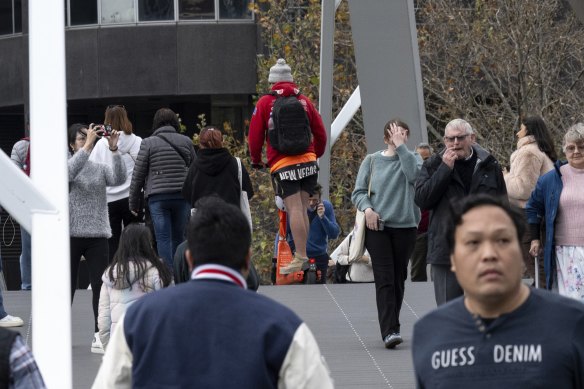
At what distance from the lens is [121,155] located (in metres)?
13.8

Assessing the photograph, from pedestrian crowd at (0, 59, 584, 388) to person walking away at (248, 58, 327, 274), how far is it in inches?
0.7

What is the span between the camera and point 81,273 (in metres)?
21.2

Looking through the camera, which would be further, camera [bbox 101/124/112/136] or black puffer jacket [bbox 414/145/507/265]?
camera [bbox 101/124/112/136]

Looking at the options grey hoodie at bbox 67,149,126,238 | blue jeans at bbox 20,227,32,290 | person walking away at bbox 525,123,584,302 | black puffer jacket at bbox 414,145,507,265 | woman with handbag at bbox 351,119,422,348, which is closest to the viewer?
black puffer jacket at bbox 414,145,507,265

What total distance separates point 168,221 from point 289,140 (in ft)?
4.41

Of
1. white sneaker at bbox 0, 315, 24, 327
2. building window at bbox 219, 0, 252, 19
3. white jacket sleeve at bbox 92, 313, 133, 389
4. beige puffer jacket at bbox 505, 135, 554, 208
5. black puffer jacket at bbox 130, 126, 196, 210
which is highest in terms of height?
building window at bbox 219, 0, 252, 19

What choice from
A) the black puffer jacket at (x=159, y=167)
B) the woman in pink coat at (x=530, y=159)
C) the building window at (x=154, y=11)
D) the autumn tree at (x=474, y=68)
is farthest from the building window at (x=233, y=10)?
the woman in pink coat at (x=530, y=159)

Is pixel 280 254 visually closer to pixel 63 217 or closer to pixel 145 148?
pixel 145 148

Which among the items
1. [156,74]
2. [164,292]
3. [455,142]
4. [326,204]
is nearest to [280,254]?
[326,204]

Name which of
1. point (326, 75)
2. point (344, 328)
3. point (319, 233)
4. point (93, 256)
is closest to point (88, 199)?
point (93, 256)

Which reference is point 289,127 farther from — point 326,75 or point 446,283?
point 326,75

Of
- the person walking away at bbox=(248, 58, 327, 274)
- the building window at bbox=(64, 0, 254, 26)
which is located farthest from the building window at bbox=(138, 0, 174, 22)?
the person walking away at bbox=(248, 58, 327, 274)

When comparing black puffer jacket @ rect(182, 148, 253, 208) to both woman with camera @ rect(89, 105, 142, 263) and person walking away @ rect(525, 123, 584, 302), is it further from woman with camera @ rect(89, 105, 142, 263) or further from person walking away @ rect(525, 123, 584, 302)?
person walking away @ rect(525, 123, 584, 302)

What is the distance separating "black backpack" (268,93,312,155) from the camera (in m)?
13.2
